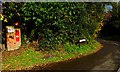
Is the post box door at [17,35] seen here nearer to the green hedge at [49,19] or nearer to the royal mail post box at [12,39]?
the royal mail post box at [12,39]

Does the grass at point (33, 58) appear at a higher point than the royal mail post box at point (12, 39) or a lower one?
lower

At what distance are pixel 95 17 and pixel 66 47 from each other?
425 centimetres

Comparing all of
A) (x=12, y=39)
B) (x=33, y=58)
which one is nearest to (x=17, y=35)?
(x=12, y=39)

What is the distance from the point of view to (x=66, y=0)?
13.2 metres

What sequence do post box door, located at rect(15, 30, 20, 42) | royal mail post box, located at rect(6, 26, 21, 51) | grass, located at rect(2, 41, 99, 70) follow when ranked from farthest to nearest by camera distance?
post box door, located at rect(15, 30, 20, 42) → royal mail post box, located at rect(6, 26, 21, 51) → grass, located at rect(2, 41, 99, 70)

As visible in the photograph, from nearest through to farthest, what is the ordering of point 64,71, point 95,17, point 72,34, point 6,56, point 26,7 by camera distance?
point 64,71, point 6,56, point 26,7, point 72,34, point 95,17

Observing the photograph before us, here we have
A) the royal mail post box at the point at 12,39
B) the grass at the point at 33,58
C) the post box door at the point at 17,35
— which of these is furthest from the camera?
the post box door at the point at 17,35

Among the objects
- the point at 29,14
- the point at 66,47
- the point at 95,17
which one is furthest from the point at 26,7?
the point at 95,17

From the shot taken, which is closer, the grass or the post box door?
the grass

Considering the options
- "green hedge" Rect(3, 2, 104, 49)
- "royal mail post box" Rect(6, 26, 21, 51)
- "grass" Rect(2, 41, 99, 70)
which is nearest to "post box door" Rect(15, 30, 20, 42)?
"royal mail post box" Rect(6, 26, 21, 51)

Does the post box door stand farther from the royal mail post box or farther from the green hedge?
the green hedge

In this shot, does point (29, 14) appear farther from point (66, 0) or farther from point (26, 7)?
point (66, 0)

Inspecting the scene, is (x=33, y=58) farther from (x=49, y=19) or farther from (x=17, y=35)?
(x=49, y=19)

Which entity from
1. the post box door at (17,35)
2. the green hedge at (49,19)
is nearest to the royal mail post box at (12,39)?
the post box door at (17,35)
